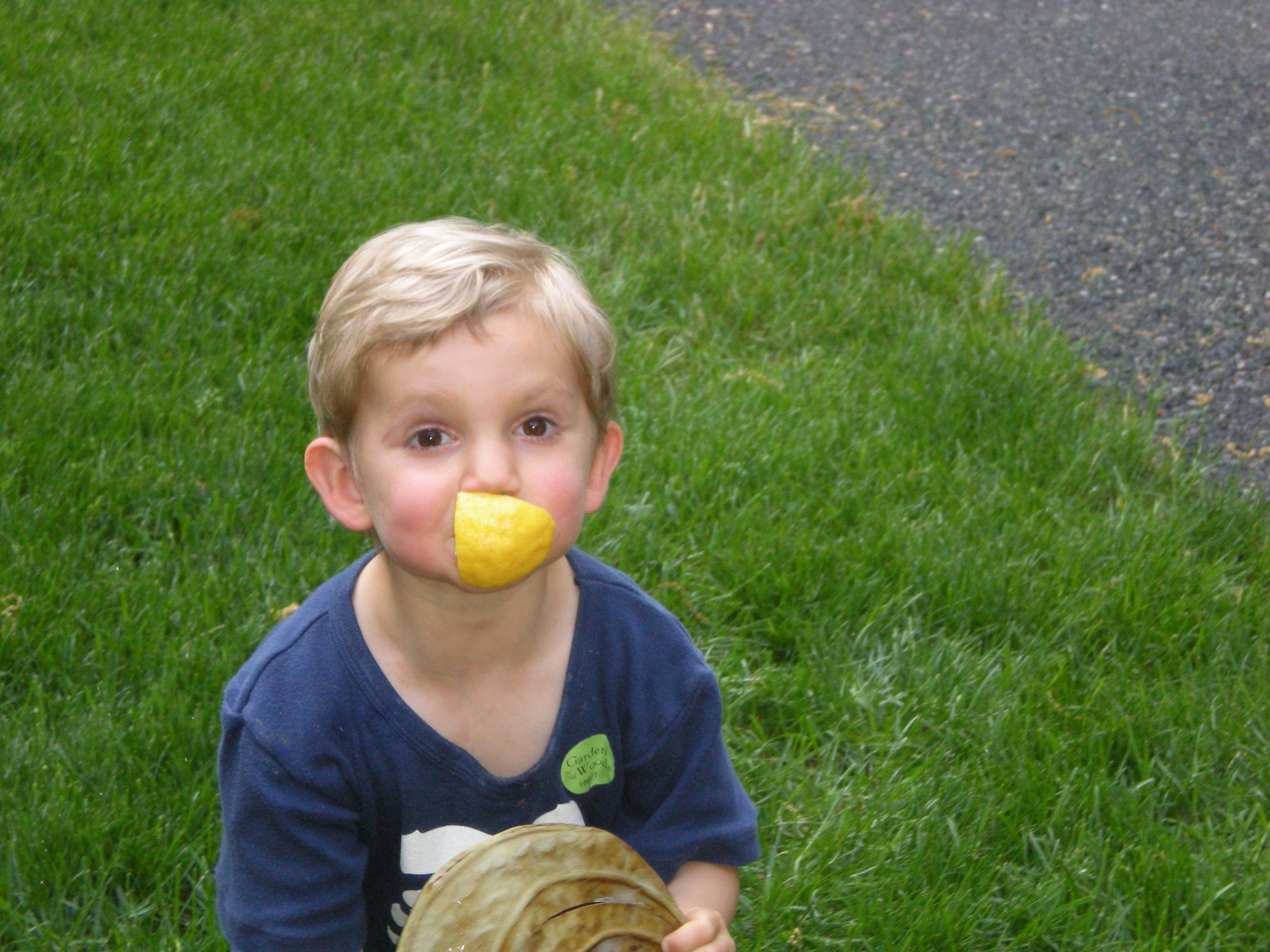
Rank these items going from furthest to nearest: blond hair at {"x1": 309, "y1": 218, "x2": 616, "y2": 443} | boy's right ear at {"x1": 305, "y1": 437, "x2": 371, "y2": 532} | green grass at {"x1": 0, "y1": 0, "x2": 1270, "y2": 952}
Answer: green grass at {"x1": 0, "y1": 0, "x2": 1270, "y2": 952}, boy's right ear at {"x1": 305, "y1": 437, "x2": 371, "y2": 532}, blond hair at {"x1": 309, "y1": 218, "x2": 616, "y2": 443}

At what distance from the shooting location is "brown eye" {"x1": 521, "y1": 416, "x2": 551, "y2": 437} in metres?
1.62

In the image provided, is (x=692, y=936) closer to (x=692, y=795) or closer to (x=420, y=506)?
(x=692, y=795)

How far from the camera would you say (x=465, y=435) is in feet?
5.18

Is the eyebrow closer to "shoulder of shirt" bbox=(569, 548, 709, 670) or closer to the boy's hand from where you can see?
"shoulder of shirt" bbox=(569, 548, 709, 670)

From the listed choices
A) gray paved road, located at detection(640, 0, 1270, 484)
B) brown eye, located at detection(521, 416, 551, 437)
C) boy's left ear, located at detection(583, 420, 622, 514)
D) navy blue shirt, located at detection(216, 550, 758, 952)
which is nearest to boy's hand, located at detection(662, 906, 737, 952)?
navy blue shirt, located at detection(216, 550, 758, 952)

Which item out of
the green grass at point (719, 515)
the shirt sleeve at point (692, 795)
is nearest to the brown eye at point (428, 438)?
the shirt sleeve at point (692, 795)

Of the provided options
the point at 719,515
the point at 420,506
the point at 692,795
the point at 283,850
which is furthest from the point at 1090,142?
the point at 283,850

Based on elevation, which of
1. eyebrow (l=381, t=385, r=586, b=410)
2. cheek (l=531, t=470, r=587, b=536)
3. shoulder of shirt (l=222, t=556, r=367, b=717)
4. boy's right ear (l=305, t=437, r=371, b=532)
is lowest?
shoulder of shirt (l=222, t=556, r=367, b=717)

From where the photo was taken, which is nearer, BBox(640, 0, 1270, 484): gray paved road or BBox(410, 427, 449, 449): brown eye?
BBox(410, 427, 449, 449): brown eye

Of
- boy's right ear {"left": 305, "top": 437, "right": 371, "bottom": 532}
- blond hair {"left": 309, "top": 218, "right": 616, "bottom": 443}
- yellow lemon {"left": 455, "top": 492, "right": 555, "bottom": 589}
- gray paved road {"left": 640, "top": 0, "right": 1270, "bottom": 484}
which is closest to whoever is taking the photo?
yellow lemon {"left": 455, "top": 492, "right": 555, "bottom": 589}

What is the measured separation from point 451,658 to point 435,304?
1.58 feet

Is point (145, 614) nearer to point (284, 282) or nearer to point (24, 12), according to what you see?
point (284, 282)

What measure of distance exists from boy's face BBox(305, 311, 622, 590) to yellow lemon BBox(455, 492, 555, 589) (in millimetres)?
26

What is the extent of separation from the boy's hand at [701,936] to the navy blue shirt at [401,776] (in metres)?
Answer: 0.12
